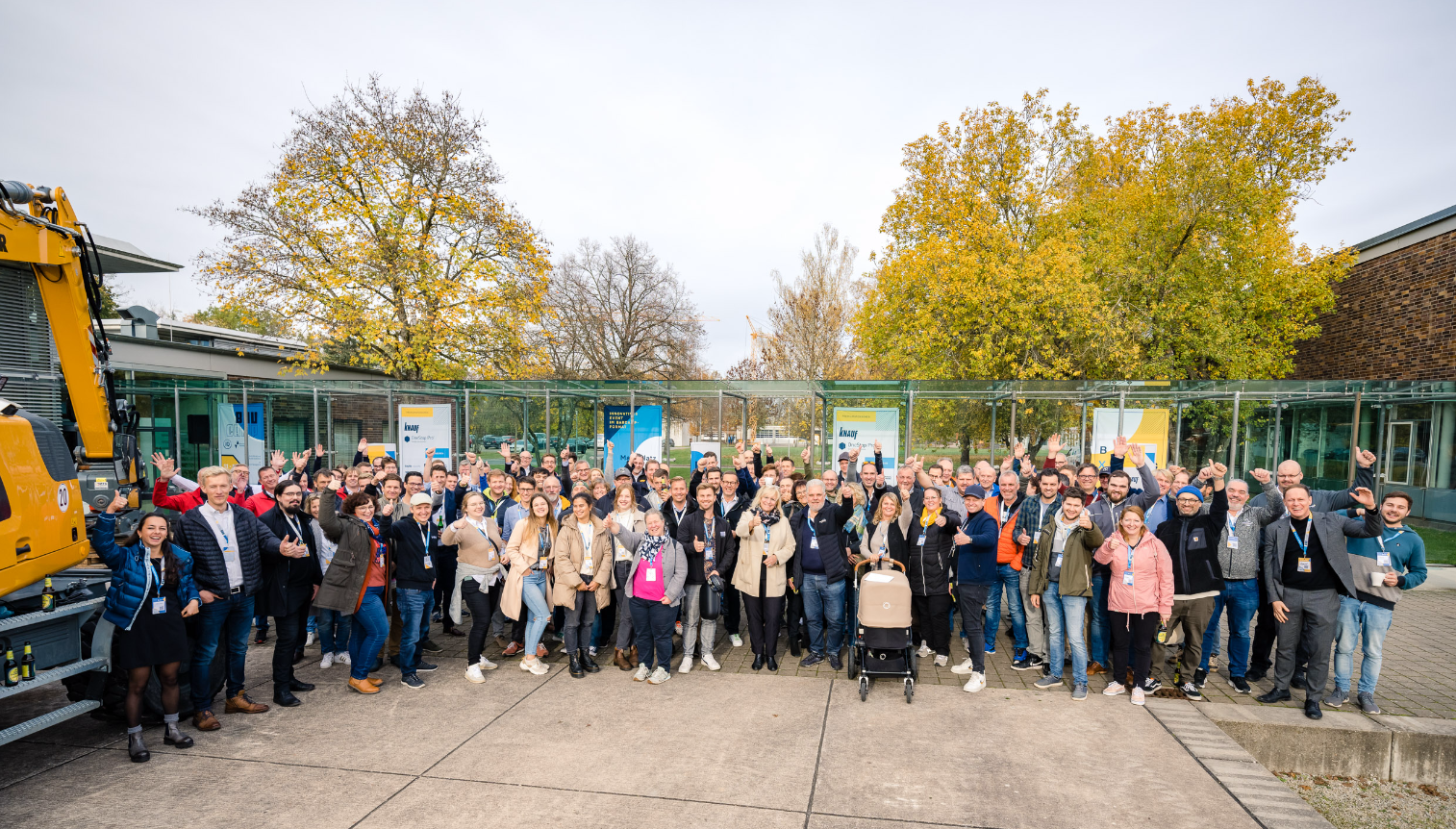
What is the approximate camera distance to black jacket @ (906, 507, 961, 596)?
21.3 ft

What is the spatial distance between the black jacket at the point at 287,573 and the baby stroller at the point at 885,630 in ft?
16.5

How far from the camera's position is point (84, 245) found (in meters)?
5.38

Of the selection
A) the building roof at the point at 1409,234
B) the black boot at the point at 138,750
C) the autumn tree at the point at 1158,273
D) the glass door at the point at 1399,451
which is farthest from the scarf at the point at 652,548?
the building roof at the point at 1409,234

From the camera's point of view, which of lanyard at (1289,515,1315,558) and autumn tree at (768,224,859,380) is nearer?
lanyard at (1289,515,1315,558)

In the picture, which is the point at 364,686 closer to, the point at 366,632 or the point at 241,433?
the point at 366,632

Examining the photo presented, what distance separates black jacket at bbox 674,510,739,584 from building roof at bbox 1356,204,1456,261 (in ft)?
65.5

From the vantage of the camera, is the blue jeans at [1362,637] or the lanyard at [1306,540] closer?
the blue jeans at [1362,637]

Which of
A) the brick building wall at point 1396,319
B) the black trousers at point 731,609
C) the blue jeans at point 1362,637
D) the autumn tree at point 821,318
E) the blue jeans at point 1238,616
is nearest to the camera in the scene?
the blue jeans at point 1362,637

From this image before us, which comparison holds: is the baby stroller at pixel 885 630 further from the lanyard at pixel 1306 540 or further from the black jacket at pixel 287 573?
→ the black jacket at pixel 287 573

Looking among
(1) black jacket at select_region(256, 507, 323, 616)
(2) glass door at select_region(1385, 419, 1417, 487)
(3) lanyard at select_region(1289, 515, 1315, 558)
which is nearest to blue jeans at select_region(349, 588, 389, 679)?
(1) black jacket at select_region(256, 507, 323, 616)

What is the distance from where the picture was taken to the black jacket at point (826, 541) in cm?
677

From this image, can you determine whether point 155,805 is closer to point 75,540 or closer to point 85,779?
point 85,779

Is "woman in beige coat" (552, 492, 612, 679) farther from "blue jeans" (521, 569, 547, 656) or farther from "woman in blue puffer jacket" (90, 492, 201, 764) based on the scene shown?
"woman in blue puffer jacket" (90, 492, 201, 764)

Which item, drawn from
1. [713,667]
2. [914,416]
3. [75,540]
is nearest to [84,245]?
[75,540]
